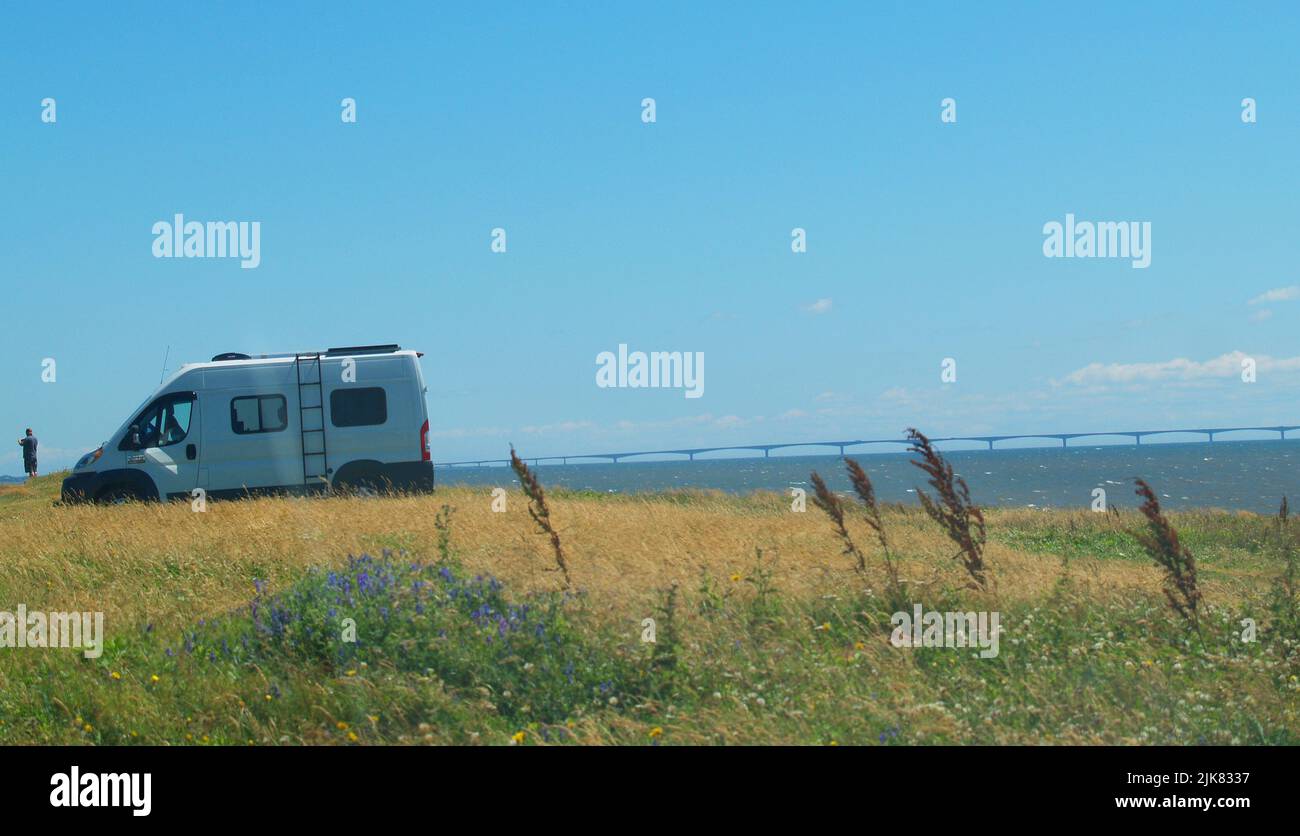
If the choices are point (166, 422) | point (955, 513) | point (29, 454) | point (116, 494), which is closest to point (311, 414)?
point (166, 422)

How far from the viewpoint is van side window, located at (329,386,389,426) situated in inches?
722

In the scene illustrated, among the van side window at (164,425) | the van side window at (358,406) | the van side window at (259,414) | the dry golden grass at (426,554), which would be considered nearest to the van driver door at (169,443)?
the van side window at (164,425)

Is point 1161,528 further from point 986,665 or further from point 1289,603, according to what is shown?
point 986,665

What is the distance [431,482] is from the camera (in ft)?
60.4

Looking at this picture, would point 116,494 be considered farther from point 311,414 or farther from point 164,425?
point 311,414

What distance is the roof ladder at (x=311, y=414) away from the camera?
1820cm

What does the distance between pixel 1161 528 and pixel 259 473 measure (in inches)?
587

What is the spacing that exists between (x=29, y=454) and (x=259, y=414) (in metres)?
19.9

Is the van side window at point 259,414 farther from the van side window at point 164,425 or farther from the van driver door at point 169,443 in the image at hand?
the van side window at point 164,425

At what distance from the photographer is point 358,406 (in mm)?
18391

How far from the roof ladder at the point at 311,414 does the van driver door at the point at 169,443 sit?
176 centimetres

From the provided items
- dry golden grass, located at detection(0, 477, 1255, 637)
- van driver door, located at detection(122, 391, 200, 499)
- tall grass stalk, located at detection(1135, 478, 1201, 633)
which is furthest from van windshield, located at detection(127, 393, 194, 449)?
tall grass stalk, located at detection(1135, 478, 1201, 633)
